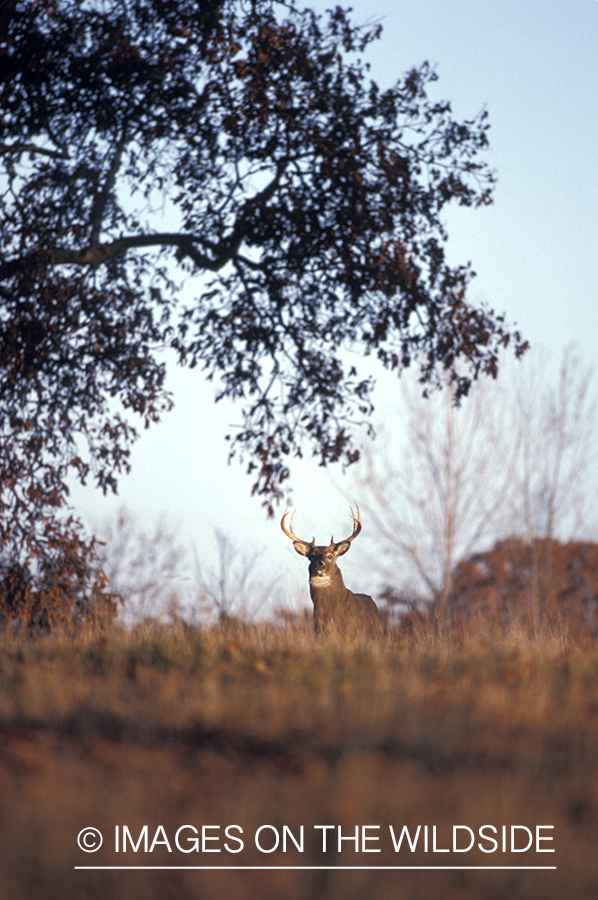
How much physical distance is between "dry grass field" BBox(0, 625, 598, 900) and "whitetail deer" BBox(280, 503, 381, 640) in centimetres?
272

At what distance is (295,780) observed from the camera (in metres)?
3.95

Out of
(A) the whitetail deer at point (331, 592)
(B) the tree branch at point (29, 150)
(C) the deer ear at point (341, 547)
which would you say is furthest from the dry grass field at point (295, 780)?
(B) the tree branch at point (29, 150)

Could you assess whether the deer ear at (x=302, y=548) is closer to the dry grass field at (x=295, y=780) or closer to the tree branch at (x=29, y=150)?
the dry grass field at (x=295, y=780)

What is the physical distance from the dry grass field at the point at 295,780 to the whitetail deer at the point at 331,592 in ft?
8.93

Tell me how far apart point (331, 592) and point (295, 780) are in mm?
5455

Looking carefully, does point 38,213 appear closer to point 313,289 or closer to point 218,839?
point 313,289

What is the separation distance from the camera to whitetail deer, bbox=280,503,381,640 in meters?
9.18

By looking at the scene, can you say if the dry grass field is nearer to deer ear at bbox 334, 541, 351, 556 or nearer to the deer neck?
the deer neck

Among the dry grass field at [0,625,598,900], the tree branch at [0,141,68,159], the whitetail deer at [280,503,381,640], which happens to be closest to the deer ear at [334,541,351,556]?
the whitetail deer at [280,503,381,640]

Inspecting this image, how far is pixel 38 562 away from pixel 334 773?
7150 millimetres

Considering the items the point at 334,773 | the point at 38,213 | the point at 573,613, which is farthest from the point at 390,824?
the point at 573,613

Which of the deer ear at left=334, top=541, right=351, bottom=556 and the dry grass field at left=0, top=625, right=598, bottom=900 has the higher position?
the deer ear at left=334, top=541, right=351, bottom=556

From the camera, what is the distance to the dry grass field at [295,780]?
10.6 feet

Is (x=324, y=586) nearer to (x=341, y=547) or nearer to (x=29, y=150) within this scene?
(x=341, y=547)
